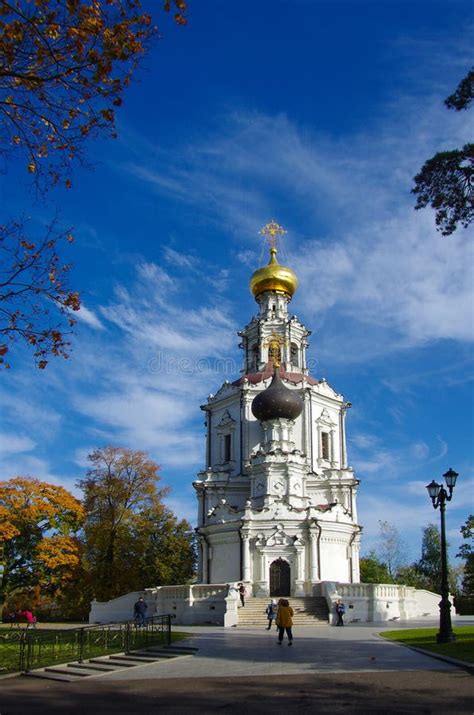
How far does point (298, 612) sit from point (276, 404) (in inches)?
622

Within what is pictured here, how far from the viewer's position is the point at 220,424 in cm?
5228

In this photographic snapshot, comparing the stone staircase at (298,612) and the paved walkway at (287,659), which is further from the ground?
the paved walkway at (287,659)

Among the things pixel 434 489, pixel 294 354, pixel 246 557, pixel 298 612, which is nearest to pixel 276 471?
pixel 246 557

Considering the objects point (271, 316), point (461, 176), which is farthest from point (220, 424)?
point (461, 176)

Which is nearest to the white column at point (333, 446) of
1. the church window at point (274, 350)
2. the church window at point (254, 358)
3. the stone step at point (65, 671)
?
the church window at point (274, 350)

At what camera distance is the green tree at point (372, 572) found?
5903cm

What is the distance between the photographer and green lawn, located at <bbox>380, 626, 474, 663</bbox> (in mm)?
16297

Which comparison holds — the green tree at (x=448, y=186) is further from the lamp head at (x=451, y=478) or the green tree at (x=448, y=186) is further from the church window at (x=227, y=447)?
the church window at (x=227, y=447)

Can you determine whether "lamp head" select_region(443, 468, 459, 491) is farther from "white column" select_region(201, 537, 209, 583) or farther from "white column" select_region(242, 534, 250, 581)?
"white column" select_region(201, 537, 209, 583)

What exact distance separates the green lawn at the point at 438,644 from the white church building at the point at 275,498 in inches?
387

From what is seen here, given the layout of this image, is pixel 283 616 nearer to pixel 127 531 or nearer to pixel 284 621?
pixel 284 621

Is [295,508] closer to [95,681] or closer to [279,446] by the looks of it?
[279,446]

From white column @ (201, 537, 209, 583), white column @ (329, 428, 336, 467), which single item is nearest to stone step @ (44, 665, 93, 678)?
white column @ (201, 537, 209, 583)

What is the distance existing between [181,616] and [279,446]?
13.9 metres
